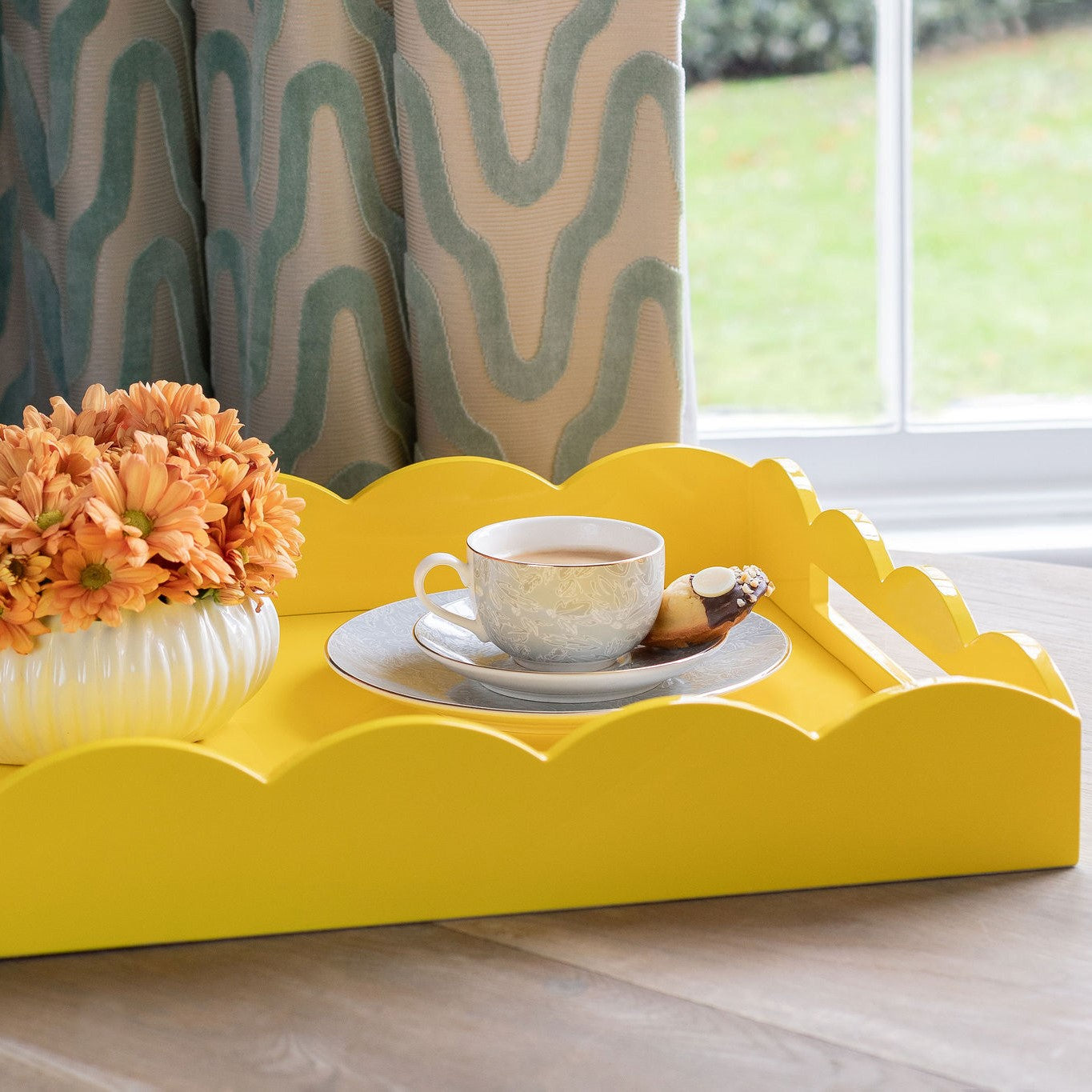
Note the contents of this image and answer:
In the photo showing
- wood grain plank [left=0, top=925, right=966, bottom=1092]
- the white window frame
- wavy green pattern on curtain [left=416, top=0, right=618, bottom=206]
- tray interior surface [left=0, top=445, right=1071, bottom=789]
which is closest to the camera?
wood grain plank [left=0, top=925, right=966, bottom=1092]

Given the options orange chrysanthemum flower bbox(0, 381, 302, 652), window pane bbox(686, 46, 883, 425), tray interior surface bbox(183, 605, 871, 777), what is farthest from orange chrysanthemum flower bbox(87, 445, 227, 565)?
window pane bbox(686, 46, 883, 425)

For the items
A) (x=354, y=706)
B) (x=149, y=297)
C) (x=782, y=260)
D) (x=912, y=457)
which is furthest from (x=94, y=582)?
(x=782, y=260)

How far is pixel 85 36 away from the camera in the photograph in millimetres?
875

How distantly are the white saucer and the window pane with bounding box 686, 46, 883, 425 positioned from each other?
1.77 meters

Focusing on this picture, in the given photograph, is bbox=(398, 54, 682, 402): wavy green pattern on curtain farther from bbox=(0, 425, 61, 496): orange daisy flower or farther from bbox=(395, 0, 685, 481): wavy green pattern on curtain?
bbox=(0, 425, 61, 496): orange daisy flower

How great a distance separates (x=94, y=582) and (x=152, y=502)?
0.14ft

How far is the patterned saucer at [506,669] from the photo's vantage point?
0.62 meters

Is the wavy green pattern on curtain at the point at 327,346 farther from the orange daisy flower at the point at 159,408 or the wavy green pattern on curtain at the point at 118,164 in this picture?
the orange daisy flower at the point at 159,408

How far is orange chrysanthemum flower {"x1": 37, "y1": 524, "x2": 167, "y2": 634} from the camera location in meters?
0.51

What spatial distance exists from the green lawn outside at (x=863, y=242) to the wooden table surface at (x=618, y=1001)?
1863 millimetres

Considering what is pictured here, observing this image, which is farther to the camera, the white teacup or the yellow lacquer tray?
the white teacup

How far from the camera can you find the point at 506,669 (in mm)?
636

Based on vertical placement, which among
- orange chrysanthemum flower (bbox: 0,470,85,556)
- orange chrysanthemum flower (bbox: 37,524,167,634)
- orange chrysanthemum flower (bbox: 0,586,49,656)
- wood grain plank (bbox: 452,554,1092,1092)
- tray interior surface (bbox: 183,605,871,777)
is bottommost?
wood grain plank (bbox: 452,554,1092,1092)

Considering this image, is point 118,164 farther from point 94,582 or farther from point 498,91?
Answer: point 94,582
